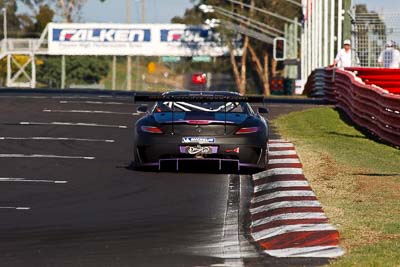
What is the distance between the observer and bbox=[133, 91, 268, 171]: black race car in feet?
54.7

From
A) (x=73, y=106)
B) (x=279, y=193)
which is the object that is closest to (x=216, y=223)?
(x=279, y=193)

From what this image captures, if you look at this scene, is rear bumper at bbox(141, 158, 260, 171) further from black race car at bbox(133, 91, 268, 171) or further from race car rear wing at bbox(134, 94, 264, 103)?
race car rear wing at bbox(134, 94, 264, 103)

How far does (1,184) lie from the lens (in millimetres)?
15414

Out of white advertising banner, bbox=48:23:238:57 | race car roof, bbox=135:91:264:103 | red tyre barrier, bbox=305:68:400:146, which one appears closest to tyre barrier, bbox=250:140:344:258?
race car roof, bbox=135:91:264:103

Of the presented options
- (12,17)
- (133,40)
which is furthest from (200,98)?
(12,17)

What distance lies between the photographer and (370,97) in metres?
24.9

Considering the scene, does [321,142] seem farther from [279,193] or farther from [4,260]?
[4,260]

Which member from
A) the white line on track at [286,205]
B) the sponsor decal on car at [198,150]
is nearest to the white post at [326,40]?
the sponsor decal on car at [198,150]

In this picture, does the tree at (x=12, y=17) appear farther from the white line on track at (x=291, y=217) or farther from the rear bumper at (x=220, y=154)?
the white line on track at (x=291, y=217)

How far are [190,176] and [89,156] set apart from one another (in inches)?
130

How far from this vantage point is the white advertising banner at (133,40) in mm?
88375

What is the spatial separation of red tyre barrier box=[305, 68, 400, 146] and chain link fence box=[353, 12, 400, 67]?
1174 mm

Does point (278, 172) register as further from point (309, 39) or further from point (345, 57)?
point (309, 39)

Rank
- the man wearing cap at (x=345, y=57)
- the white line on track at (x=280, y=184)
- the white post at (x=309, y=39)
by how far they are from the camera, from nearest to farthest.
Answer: the white line on track at (x=280, y=184), the man wearing cap at (x=345, y=57), the white post at (x=309, y=39)
